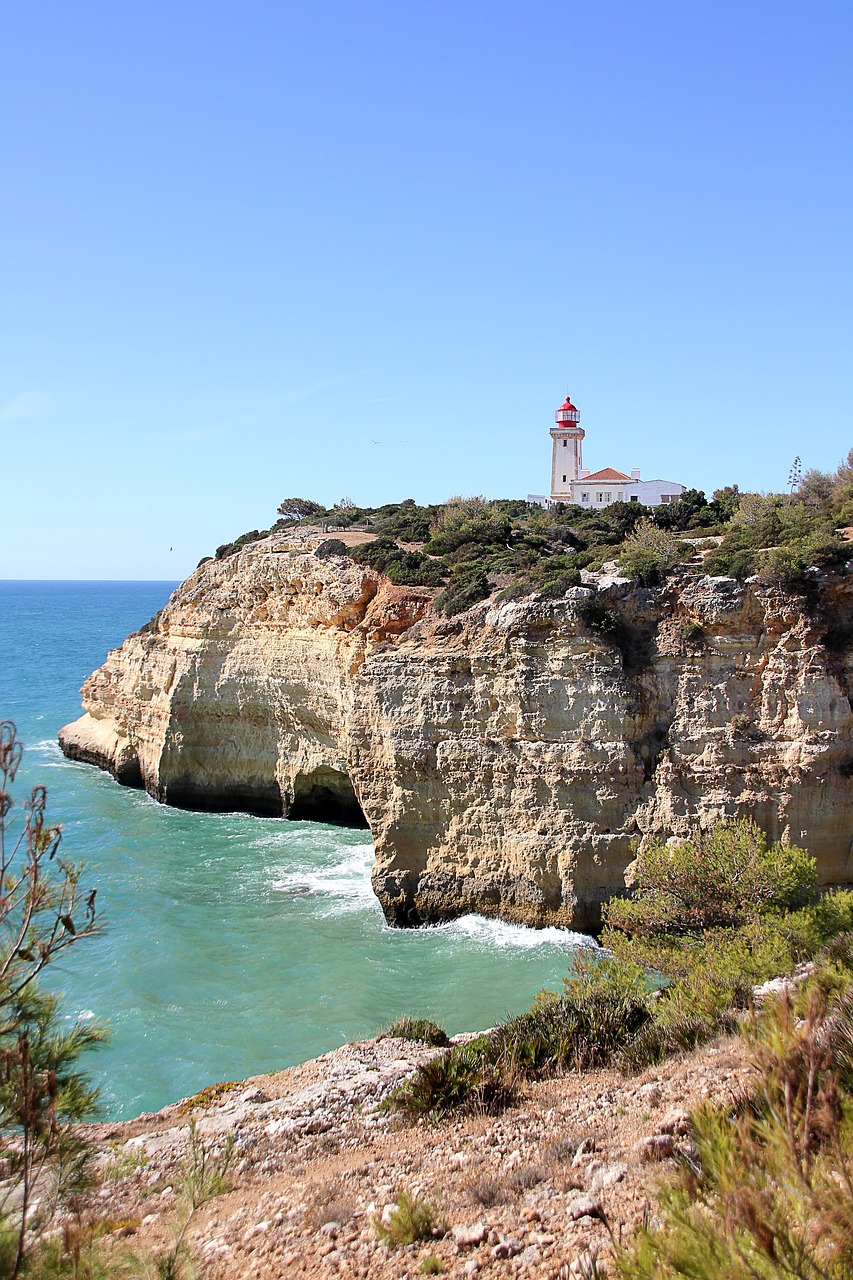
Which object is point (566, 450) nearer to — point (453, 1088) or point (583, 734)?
point (583, 734)

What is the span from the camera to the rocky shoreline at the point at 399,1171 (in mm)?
6324

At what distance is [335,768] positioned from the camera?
27.1 metres

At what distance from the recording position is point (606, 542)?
2739 cm

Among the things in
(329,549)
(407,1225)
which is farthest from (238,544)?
(407,1225)

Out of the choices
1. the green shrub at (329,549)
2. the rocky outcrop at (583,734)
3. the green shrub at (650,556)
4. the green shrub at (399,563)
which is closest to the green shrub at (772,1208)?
the rocky outcrop at (583,734)

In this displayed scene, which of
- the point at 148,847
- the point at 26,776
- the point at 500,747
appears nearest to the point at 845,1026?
the point at 500,747

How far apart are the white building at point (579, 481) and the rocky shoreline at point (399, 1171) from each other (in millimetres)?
35565

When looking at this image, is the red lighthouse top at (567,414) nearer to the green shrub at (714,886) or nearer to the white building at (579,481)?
the white building at (579,481)

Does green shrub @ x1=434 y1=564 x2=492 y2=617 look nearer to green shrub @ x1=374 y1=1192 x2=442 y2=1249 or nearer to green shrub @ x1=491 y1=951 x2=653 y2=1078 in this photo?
green shrub @ x1=491 y1=951 x2=653 y2=1078

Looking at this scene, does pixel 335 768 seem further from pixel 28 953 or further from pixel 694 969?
pixel 28 953

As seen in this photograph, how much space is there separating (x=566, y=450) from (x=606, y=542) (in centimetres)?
2004

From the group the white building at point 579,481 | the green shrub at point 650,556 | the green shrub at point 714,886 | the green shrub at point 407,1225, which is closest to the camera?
the green shrub at point 407,1225

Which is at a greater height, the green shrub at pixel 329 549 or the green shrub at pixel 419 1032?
the green shrub at pixel 329 549

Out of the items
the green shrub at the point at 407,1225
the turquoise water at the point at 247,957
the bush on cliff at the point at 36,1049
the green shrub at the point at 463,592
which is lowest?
the turquoise water at the point at 247,957
